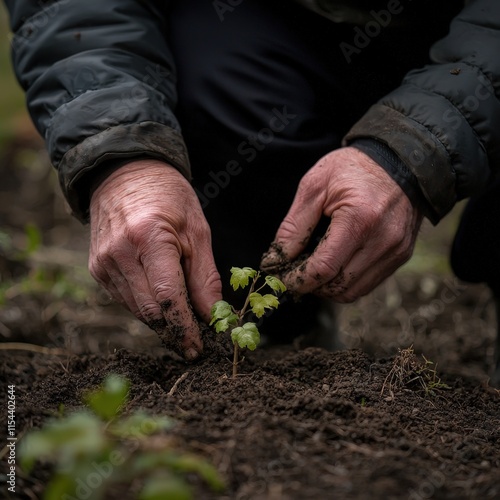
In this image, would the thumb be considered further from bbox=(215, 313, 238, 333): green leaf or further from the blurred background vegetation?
the blurred background vegetation

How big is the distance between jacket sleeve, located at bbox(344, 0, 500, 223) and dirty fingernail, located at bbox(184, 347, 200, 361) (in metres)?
0.81

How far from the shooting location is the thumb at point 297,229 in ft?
6.41

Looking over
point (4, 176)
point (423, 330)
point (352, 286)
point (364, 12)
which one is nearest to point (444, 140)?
point (352, 286)

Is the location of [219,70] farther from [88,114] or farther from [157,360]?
[157,360]

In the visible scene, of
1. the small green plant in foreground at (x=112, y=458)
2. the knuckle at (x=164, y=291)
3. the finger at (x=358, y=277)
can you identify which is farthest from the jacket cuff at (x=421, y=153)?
the small green plant in foreground at (x=112, y=458)

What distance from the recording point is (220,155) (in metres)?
2.40

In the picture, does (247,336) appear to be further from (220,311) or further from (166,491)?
(166,491)

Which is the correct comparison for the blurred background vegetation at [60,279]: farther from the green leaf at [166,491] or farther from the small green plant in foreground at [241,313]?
the green leaf at [166,491]

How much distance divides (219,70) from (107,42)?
0.41 m

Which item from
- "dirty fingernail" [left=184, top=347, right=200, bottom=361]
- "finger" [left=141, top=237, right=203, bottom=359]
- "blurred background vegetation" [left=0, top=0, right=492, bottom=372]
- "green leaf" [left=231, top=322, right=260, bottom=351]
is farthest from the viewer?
"blurred background vegetation" [left=0, top=0, right=492, bottom=372]

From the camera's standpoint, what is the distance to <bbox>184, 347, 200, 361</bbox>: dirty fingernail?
1.86m

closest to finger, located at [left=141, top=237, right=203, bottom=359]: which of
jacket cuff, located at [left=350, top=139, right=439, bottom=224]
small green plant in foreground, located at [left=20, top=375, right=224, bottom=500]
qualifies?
small green plant in foreground, located at [left=20, top=375, right=224, bottom=500]

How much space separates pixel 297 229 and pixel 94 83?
2.54 ft

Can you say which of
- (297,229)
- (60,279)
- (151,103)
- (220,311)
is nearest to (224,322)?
(220,311)
